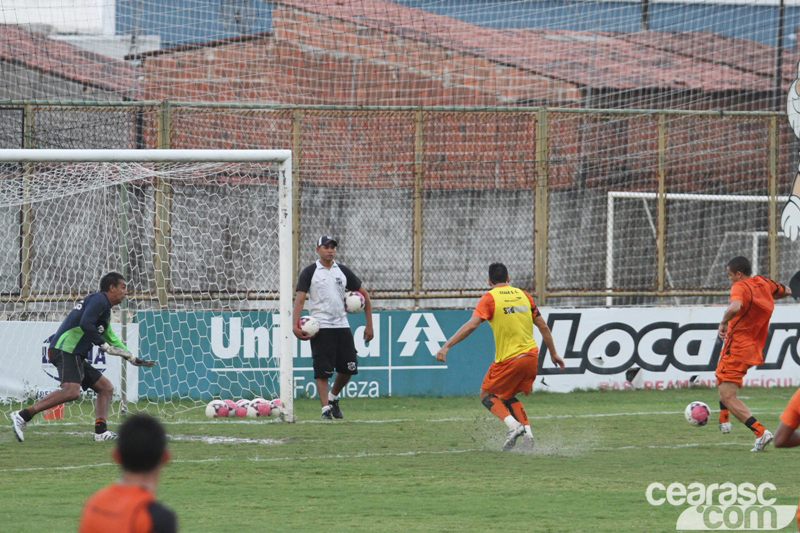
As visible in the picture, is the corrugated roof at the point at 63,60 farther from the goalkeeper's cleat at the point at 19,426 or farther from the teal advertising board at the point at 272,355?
the goalkeeper's cleat at the point at 19,426

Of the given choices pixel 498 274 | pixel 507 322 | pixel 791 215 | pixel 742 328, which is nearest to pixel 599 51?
pixel 791 215

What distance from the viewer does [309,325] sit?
1227cm

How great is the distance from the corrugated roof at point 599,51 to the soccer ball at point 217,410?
11.2m

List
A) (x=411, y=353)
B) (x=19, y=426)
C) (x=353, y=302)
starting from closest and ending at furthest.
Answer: (x=19, y=426) → (x=353, y=302) → (x=411, y=353)

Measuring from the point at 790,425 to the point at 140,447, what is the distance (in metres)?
3.15

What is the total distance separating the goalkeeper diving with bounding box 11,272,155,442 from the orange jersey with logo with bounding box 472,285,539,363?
11.4 ft

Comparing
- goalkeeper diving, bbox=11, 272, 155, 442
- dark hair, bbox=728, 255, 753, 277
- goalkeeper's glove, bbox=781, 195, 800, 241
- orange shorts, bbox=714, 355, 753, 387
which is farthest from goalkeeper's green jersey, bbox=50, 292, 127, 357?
goalkeeper's glove, bbox=781, 195, 800, 241

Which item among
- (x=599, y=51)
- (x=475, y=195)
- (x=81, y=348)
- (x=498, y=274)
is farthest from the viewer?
(x=599, y=51)

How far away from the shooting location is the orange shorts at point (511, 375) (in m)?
10.1

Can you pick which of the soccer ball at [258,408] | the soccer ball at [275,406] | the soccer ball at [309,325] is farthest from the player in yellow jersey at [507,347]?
the soccer ball at [258,408]

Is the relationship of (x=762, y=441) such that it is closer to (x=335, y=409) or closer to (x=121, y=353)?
(x=335, y=409)

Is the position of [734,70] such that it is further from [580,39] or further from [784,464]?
[784,464]

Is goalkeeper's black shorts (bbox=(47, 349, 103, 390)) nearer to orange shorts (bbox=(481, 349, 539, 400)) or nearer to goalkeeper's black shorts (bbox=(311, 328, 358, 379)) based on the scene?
goalkeeper's black shorts (bbox=(311, 328, 358, 379))

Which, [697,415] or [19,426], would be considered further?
[697,415]
